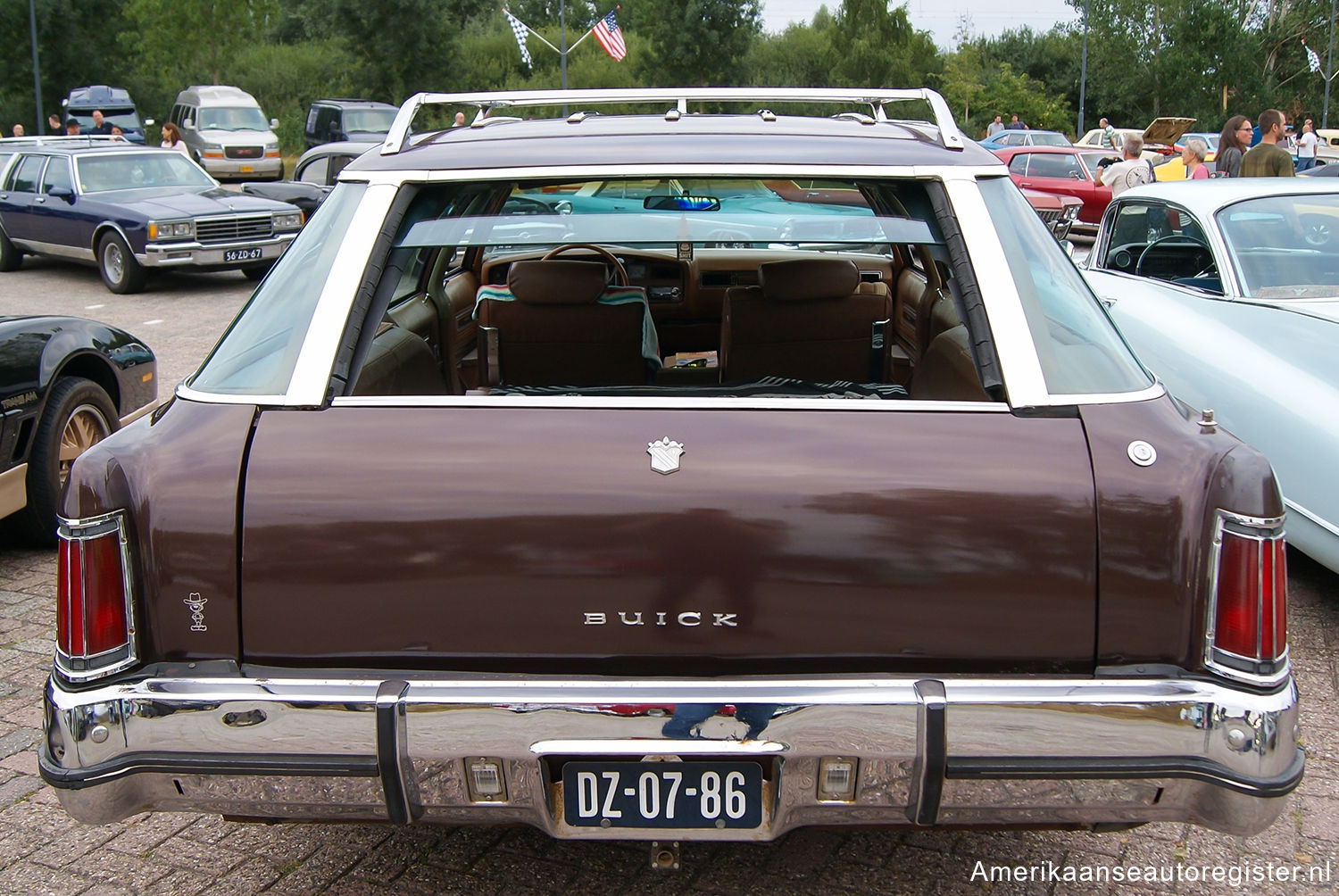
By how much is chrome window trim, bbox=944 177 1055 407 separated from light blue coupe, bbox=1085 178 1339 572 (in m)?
2.44

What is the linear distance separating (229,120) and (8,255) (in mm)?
16714

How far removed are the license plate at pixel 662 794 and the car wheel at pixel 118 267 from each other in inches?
504

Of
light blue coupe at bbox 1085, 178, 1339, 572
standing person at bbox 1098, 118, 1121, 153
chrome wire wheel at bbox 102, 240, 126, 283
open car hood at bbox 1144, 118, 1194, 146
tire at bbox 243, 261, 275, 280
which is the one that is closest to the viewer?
light blue coupe at bbox 1085, 178, 1339, 572

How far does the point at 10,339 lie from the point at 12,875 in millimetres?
2977

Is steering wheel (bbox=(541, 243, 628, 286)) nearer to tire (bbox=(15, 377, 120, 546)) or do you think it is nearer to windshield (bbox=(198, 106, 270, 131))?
tire (bbox=(15, 377, 120, 546))

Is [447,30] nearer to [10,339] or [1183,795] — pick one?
[10,339]

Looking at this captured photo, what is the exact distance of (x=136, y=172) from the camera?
14344 millimetres

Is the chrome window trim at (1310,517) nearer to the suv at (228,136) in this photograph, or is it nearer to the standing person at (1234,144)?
the standing person at (1234,144)

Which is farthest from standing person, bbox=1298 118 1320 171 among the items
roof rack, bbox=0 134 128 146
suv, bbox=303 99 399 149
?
roof rack, bbox=0 134 128 146

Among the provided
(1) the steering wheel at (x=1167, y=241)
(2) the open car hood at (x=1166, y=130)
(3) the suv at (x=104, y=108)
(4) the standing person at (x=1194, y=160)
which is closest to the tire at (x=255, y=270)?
(4) the standing person at (x=1194, y=160)

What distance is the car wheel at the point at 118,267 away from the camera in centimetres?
1330

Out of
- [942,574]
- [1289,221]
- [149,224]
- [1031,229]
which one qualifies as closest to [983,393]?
[1031,229]

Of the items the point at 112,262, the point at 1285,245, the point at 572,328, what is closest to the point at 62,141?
the point at 112,262

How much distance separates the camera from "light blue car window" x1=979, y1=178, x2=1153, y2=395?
7.70 feet
